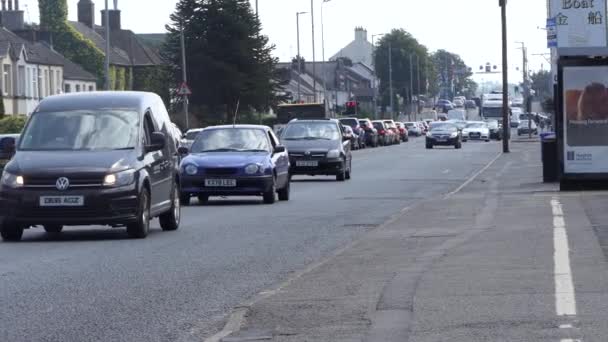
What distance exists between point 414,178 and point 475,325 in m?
30.5

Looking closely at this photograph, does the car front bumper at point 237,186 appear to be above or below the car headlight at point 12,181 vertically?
below

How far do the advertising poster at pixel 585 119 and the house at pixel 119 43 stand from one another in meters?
Answer: 91.3

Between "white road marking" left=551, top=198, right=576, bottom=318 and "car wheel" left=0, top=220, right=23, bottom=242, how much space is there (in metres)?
6.48

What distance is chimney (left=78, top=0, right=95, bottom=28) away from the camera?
435 ft

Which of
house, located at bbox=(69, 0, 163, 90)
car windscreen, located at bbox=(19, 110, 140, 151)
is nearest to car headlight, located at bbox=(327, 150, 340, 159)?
car windscreen, located at bbox=(19, 110, 140, 151)

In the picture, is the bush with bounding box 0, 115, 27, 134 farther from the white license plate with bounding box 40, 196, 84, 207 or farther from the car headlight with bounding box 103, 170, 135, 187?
the white license plate with bounding box 40, 196, 84, 207

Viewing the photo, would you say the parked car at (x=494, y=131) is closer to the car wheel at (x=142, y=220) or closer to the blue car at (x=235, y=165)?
the blue car at (x=235, y=165)

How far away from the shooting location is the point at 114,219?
18.5 m

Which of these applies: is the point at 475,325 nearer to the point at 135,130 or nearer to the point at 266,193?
the point at 135,130

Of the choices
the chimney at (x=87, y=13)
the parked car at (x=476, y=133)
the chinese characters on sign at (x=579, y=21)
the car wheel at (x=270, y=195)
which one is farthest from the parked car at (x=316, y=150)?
the chimney at (x=87, y=13)

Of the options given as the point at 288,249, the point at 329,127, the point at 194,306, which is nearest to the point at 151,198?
the point at 288,249

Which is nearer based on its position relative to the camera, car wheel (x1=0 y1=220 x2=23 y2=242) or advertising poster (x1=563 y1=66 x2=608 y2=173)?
car wheel (x1=0 y1=220 x2=23 y2=242)

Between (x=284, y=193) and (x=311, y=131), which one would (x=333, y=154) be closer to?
(x=311, y=131)

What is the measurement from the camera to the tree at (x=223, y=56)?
93.9 metres
